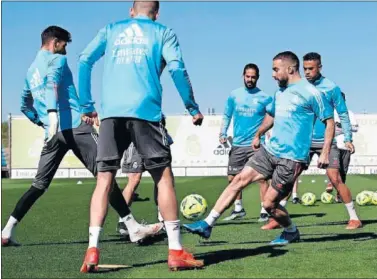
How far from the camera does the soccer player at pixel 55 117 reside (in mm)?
8398

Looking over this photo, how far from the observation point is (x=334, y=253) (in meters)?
7.45

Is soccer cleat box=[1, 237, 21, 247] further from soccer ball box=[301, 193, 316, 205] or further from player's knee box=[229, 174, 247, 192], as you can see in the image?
soccer ball box=[301, 193, 316, 205]

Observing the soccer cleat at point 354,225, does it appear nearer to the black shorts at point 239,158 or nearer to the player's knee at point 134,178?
the black shorts at point 239,158

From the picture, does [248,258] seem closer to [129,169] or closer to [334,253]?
[334,253]

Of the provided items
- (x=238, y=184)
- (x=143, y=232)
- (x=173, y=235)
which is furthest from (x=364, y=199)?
(x=173, y=235)

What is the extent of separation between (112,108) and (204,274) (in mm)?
1579

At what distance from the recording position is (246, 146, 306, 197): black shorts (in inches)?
326

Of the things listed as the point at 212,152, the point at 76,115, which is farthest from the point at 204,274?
the point at 212,152

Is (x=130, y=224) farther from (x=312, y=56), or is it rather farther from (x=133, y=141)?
(x=312, y=56)

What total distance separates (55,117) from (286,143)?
2474mm

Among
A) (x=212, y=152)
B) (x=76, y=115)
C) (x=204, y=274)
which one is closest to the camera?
(x=204, y=274)

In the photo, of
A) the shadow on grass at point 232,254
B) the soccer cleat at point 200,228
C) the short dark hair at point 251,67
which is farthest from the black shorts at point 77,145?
the short dark hair at point 251,67

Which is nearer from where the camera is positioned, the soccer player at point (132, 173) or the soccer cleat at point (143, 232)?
the soccer cleat at point (143, 232)

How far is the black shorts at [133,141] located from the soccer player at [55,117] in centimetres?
166
